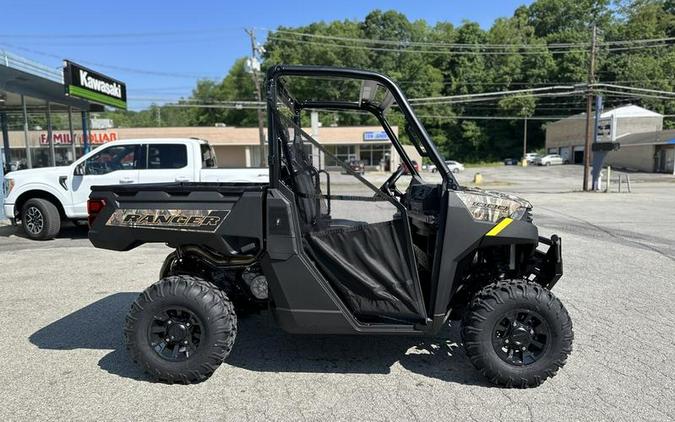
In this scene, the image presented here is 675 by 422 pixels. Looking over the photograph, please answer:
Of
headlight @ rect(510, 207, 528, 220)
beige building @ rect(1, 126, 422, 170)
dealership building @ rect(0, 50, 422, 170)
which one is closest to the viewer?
headlight @ rect(510, 207, 528, 220)

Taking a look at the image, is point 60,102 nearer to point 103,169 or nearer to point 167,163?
point 103,169

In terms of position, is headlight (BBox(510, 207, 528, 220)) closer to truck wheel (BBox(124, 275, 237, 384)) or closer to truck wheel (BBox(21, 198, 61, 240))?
truck wheel (BBox(124, 275, 237, 384))

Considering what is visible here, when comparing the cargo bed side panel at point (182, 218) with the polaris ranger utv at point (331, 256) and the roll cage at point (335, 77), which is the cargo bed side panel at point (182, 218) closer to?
the polaris ranger utv at point (331, 256)

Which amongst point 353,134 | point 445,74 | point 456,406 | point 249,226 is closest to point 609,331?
point 456,406

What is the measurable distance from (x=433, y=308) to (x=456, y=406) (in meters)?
0.65

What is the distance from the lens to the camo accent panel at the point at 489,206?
130 inches

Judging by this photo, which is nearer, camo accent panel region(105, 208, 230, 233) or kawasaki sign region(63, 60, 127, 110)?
camo accent panel region(105, 208, 230, 233)

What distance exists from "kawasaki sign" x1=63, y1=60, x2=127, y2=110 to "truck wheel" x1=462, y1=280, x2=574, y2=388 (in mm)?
14860

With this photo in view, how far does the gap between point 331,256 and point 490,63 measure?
8670cm

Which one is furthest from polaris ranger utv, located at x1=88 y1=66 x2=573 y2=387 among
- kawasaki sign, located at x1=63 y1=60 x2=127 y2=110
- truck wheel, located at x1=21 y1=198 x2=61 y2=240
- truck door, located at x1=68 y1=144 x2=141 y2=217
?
kawasaki sign, located at x1=63 y1=60 x2=127 y2=110

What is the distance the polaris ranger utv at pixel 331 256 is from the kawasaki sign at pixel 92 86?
12.9 m

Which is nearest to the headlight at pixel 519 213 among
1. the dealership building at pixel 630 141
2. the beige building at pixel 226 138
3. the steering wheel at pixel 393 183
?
the steering wheel at pixel 393 183

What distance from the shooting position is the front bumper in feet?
12.0

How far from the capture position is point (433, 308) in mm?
3354
